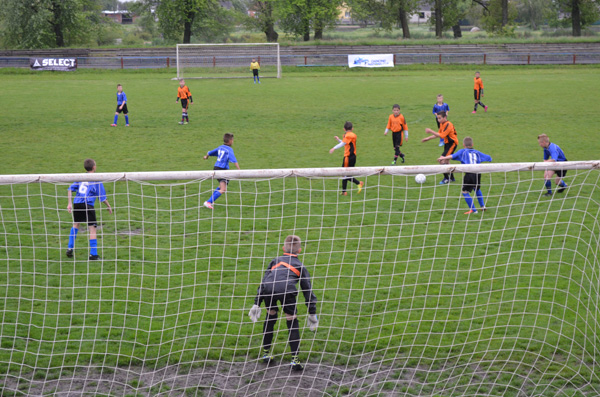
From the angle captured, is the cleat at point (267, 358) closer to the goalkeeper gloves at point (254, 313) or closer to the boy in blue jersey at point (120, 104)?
the goalkeeper gloves at point (254, 313)

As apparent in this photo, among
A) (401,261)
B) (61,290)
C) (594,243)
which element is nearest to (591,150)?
(594,243)

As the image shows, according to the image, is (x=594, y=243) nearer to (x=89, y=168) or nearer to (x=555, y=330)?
(x=555, y=330)

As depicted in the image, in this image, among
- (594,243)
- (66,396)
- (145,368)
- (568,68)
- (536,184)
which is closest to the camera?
(66,396)

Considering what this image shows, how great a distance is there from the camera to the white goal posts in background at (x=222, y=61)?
4309 centimetres

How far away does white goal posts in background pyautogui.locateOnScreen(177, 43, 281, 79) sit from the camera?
141 ft

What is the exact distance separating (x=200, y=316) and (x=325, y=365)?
207 centimetres

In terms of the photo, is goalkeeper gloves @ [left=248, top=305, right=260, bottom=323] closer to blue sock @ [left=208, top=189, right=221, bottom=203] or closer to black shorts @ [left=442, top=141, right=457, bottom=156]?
blue sock @ [left=208, top=189, right=221, bottom=203]

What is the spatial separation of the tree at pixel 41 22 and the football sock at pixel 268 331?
56.9 metres

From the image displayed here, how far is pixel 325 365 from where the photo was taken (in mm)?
7168

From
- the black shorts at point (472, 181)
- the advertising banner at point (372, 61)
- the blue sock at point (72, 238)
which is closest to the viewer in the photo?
the blue sock at point (72, 238)

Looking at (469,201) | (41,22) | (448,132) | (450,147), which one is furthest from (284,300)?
(41,22)

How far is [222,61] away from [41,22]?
22416 mm

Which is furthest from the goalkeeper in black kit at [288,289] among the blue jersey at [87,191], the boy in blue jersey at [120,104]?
the boy in blue jersey at [120,104]

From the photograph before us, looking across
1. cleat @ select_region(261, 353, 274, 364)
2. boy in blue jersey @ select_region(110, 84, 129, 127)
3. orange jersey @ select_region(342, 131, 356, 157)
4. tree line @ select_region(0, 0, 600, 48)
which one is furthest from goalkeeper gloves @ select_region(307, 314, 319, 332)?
tree line @ select_region(0, 0, 600, 48)
